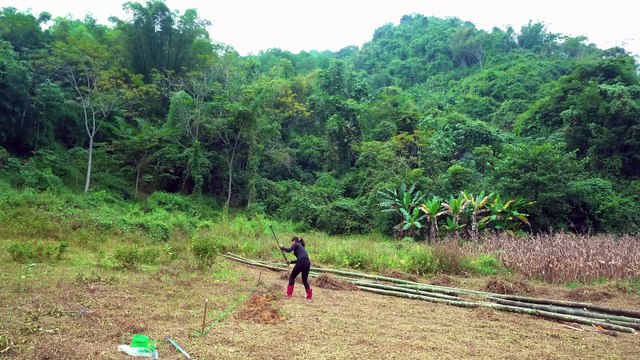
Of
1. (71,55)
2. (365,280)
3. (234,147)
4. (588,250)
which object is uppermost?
(71,55)

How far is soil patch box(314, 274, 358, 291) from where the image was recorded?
29.6 ft

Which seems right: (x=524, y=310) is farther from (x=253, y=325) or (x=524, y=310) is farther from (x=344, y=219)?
(x=344, y=219)

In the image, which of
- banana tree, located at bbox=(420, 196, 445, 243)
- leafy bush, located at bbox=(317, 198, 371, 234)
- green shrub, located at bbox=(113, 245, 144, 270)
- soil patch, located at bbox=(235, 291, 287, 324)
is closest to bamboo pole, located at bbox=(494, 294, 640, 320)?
soil patch, located at bbox=(235, 291, 287, 324)

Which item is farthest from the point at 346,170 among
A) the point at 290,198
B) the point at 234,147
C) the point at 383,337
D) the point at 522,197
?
the point at 383,337

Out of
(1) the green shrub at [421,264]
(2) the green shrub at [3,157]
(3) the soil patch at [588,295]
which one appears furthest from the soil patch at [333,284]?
(2) the green shrub at [3,157]

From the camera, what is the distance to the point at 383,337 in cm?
564

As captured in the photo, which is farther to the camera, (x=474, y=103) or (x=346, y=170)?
(x=474, y=103)

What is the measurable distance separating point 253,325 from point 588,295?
671 cm

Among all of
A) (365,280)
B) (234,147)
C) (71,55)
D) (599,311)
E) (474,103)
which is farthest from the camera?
(474,103)

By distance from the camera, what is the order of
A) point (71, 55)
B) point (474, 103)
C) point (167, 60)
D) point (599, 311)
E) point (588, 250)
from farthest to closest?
1. point (474, 103)
2. point (167, 60)
3. point (71, 55)
4. point (588, 250)
5. point (599, 311)

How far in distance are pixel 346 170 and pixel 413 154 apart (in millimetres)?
5094

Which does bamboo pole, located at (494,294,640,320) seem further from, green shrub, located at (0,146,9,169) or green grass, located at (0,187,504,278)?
green shrub, located at (0,146,9,169)

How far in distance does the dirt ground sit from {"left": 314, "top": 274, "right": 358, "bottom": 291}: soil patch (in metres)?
0.73

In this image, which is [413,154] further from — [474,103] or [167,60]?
[167,60]
